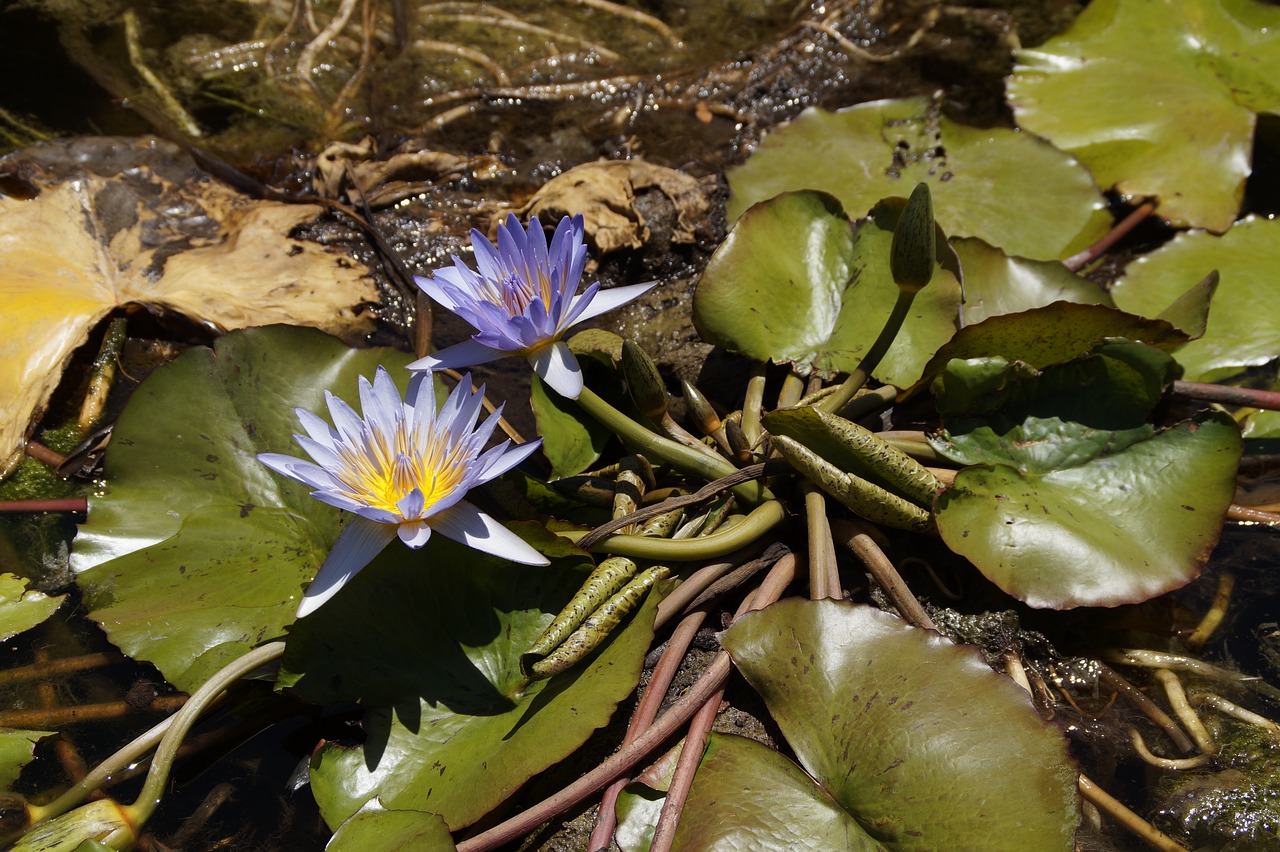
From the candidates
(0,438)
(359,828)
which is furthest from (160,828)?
(0,438)

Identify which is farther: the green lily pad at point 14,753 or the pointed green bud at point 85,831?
the green lily pad at point 14,753

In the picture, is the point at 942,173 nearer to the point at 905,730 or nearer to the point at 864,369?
the point at 864,369

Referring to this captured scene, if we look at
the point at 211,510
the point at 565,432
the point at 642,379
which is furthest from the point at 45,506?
the point at 642,379

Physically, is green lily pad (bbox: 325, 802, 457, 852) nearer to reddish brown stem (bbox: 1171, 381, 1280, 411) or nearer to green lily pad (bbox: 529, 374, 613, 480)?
green lily pad (bbox: 529, 374, 613, 480)

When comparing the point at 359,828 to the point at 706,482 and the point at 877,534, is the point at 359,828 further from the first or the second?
the point at 877,534

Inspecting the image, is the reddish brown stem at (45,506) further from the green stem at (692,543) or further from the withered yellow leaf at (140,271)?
the green stem at (692,543)

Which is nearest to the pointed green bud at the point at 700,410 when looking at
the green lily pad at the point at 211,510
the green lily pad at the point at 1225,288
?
the green lily pad at the point at 211,510
